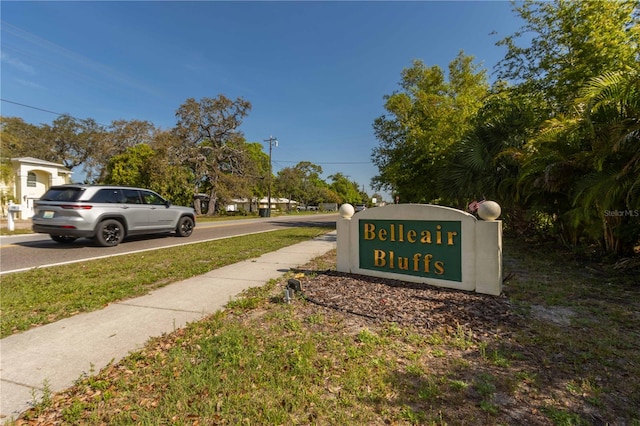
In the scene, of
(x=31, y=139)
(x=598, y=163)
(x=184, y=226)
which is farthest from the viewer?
(x=31, y=139)

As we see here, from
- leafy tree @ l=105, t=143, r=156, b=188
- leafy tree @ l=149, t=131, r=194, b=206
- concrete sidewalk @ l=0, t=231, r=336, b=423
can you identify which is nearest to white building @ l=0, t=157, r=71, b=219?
leafy tree @ l=105, t=143, r=156, b=188

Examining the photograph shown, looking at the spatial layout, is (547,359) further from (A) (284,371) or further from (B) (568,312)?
(A) (284,371)

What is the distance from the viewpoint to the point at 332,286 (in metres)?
4.87

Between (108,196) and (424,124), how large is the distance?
48.2 ft

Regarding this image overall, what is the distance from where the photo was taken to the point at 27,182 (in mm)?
23562

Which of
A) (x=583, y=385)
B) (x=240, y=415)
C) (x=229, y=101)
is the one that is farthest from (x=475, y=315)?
(x=229, y=101)

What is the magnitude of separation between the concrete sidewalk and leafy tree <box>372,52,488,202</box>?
11.3 m

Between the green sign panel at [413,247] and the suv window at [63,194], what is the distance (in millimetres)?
7840

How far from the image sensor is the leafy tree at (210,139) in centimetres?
3406

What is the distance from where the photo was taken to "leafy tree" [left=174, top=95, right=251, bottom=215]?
1341 inches

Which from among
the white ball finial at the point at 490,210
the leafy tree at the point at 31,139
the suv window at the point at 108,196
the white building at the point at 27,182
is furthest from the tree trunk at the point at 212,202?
the white ball finial at the point at 490,210

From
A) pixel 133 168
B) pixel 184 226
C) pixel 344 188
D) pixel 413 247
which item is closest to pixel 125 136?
pixel 133 168

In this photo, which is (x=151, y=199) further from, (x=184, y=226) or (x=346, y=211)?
(x=346, y=211)

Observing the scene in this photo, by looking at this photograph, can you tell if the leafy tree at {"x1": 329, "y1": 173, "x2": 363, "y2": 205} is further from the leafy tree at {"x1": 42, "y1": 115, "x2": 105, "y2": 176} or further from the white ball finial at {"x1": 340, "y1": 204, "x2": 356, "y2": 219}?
the white ball finial at {"x1": 340, "y1": 204, "x2": 356, "y2": 219}
